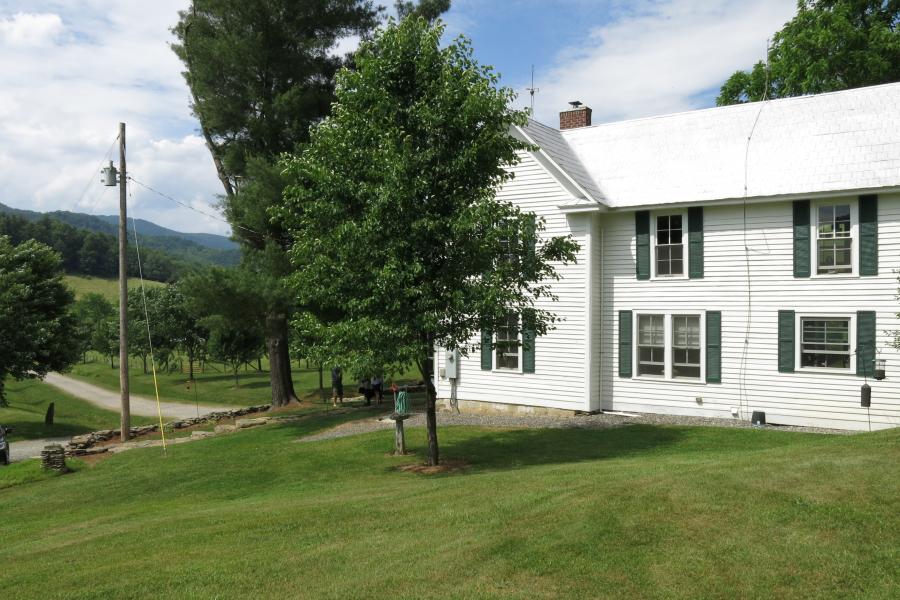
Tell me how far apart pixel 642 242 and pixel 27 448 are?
21266 millimetres

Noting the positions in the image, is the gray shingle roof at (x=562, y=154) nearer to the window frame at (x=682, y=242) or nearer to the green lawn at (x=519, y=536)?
the window frame at (x=682, y=242)

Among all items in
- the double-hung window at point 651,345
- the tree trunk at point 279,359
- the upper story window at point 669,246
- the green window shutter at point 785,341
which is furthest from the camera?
the tree trunk at point 279,359

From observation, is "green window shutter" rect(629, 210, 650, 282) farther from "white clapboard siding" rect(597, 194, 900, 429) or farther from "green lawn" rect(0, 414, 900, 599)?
"green lawn" rect(0, 414, 900, 599)

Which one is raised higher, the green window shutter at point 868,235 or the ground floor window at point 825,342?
the green window shutter at point 868,235

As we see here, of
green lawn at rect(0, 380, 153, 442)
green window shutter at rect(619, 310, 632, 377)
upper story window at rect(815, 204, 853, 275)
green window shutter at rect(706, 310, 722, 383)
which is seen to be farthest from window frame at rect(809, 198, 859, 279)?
green lawn at rect(0, 380, 153, 442)

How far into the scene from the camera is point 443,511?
30.9 feet

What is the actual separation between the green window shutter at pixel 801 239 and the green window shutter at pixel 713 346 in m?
2.21

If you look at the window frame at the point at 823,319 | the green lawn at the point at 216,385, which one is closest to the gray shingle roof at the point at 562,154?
the window frame at the point at 823,319

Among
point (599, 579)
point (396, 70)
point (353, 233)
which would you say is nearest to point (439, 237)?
point (353, 233)

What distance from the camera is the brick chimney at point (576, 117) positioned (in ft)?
81.1

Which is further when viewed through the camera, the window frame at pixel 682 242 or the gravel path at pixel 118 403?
the gravel path at pixel 118 403

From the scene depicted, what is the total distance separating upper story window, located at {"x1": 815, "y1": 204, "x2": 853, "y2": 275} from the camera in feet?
56.2

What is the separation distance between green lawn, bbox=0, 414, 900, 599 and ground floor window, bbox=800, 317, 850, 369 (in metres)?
5.90

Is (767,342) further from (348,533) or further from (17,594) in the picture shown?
(17,594)
